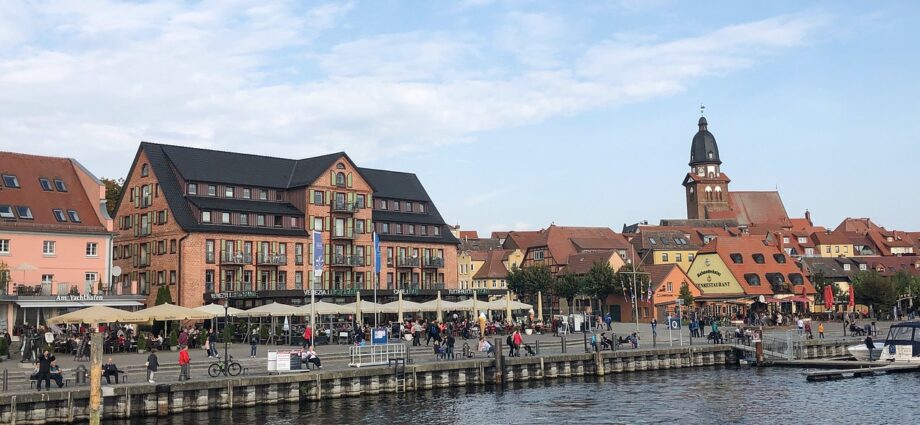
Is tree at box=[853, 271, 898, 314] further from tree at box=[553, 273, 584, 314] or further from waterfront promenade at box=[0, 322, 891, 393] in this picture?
tree at box=[553, 273, 584, 314]

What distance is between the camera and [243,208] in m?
80.9

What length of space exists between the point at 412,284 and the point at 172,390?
54858 mm

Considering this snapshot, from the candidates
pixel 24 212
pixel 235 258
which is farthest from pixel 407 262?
pixel 24 212

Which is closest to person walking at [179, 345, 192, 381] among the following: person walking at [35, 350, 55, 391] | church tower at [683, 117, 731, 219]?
person walking at [35, 350, 55, 391]

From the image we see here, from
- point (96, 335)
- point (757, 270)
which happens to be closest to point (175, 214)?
point (96, 335)

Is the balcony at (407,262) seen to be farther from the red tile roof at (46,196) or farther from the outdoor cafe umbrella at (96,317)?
the outdoor cafe umbrella at (96,317)

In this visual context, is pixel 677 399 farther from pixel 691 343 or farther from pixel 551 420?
pixel 691 343

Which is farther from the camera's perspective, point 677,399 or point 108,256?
point 108,256

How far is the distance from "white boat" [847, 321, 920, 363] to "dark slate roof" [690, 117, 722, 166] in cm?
12073

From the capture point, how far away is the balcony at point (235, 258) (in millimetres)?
77750

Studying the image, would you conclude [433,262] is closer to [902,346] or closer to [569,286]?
[569,286]

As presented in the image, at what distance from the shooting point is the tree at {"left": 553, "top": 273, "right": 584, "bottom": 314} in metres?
99.9

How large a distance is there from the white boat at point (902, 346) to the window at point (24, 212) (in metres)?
56.5

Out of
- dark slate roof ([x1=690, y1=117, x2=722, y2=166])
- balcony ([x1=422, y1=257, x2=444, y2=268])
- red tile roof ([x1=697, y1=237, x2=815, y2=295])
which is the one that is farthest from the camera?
dark slate roof ([x1=690, y1=117, x2=722, y2=166])
